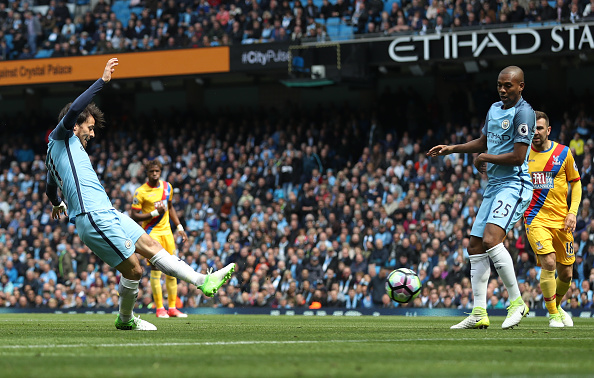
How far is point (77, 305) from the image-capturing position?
2358 centimetres

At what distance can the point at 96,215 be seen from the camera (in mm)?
8516

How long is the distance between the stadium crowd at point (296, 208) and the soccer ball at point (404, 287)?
687 centimetres

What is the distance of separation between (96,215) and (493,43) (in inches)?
624

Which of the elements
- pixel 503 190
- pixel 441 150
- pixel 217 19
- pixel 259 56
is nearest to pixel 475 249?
pixel 503 190

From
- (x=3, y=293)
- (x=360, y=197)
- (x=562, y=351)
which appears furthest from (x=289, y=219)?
(x=562, y=351)

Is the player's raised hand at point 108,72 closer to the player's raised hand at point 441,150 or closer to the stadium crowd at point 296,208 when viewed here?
the player's raised hand at point 441,150

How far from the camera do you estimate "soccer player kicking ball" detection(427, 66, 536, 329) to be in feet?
29.9

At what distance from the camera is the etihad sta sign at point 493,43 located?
71.1 feet

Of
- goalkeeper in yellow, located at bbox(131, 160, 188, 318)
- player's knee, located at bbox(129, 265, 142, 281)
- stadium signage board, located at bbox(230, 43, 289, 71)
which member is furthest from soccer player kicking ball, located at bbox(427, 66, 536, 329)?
stadium signage board, located at bbox(230, 43, 289, 71)

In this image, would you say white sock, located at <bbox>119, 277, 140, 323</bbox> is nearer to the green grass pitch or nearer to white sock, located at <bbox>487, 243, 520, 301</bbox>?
the green grass pitch

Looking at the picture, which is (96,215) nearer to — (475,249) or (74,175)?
(74,175)

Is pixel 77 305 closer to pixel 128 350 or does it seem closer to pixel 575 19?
pixel 575 19

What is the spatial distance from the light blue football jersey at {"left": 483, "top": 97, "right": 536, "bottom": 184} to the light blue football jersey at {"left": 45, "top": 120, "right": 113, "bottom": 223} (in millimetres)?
3838

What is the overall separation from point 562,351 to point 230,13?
22215 mm
